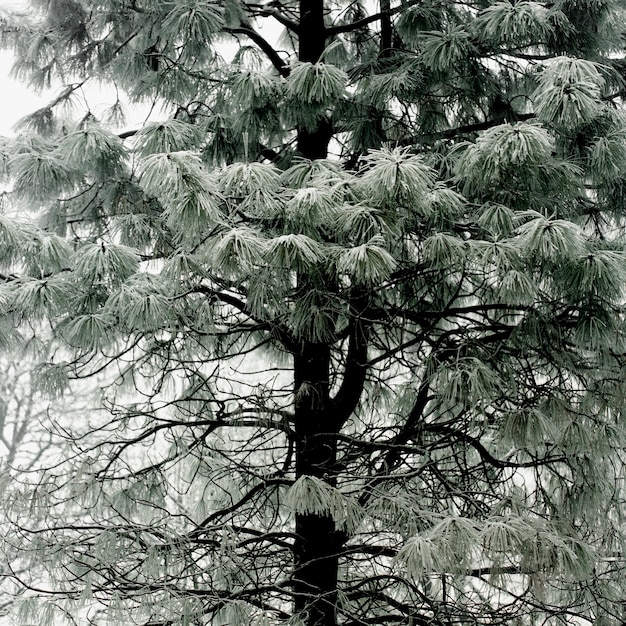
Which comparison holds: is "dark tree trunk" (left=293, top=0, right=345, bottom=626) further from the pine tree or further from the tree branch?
the tree branch

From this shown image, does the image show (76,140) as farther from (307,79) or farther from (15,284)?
(307,79)

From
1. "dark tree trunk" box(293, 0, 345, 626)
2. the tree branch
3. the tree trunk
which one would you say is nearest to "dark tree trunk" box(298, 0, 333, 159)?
"dark tree trunk" box(293, 0, 345, 626)

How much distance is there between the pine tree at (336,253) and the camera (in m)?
3.14

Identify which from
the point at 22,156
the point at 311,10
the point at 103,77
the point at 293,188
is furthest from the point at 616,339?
the point at 103,77

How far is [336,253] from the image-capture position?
3.16 metres

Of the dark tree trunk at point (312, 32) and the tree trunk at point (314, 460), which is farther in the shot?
the dark tree trunk at point (312, 32)

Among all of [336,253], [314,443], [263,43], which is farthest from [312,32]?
[314,443]

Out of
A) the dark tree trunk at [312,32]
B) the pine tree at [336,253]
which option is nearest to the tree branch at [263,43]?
the pine tree at [336,253]

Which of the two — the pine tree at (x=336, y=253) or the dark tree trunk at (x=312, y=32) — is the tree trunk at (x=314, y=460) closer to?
the pine tree at (x=336, y=253)

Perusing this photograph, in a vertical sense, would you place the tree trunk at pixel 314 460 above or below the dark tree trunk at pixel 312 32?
below

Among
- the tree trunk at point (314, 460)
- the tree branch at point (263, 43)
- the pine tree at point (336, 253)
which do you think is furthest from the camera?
the tree branch at point (263, 43)

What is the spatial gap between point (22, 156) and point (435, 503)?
8.63 ft

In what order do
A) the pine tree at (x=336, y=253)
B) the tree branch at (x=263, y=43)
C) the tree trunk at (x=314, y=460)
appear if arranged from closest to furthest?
the pine tree at (x=336, y=253)
the tree trunk at (x=314, y=460)
the tree branch at (x=263, y=43)

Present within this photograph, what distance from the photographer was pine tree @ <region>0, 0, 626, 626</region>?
314cm
